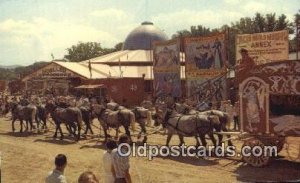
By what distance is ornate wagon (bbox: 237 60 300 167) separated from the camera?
13159mm

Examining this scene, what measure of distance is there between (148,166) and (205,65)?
19.6 m

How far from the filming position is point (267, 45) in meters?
28.3

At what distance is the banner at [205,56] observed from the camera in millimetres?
33000

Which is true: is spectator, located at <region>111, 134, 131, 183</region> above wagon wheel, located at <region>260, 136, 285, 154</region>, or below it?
above

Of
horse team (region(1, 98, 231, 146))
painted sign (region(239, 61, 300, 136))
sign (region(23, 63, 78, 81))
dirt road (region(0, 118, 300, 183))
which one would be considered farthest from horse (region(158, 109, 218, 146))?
sign (region(23, 63, 78, 81))

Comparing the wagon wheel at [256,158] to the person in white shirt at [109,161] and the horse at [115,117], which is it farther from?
the horse at [115,117]

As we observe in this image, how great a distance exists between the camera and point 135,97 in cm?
4444

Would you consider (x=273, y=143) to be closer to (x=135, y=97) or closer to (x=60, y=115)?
(x=60, y=115)

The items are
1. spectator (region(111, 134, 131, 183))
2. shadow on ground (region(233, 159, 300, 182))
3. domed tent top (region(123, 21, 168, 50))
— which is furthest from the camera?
domed tent top (region(123, 21, 168, 50))

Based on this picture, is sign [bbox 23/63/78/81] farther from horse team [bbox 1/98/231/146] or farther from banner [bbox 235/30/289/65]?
banner [bbox 235/30/289/65]

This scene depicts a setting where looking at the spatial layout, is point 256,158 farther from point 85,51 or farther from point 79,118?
point 85,51

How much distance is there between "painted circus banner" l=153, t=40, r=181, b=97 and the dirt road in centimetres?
1685

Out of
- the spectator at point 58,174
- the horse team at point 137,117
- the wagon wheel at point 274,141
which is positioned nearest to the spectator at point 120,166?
the spectator at point 58,174

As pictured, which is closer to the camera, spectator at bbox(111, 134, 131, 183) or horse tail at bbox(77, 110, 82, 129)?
spectator at bbox(111, 134, 131, 183)
